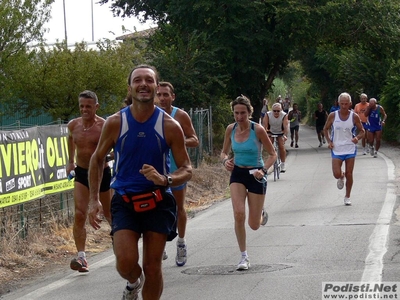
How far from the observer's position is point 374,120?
995 inches

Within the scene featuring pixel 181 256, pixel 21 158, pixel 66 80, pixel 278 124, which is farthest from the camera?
pixel 66 80

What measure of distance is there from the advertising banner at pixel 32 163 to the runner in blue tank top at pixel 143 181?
15.6ft

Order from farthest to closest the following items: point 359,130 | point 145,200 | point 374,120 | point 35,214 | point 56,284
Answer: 1. point 374,120
2. point 359,130
3. point 35,214
4. point 56,284
5. point 145,200

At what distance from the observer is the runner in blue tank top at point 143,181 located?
6.04 m

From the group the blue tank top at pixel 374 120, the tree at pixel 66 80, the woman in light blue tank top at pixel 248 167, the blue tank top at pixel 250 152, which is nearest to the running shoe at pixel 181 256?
the woman in light blue tank top at pixel 248 167

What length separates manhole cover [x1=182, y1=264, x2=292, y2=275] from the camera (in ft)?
28.6

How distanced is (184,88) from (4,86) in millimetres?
6509

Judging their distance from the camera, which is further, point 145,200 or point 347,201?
A: point 347,201

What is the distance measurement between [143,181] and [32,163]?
584 centimetres

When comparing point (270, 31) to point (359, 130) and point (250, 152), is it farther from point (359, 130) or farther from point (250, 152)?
point (250, 152)

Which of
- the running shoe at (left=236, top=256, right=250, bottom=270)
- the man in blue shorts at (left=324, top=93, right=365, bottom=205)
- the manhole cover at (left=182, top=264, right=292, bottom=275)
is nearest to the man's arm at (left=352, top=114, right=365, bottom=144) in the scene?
the man in blue shorts at (left=324, top=93, right=365, bottom=205)

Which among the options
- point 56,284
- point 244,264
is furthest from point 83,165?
point 244,264

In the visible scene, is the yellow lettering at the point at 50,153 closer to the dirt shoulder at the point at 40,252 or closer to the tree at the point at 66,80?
the dirt shoulder at the point at 40,252

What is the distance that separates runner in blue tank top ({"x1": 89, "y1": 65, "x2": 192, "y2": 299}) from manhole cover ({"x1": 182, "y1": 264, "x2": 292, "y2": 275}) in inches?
104
